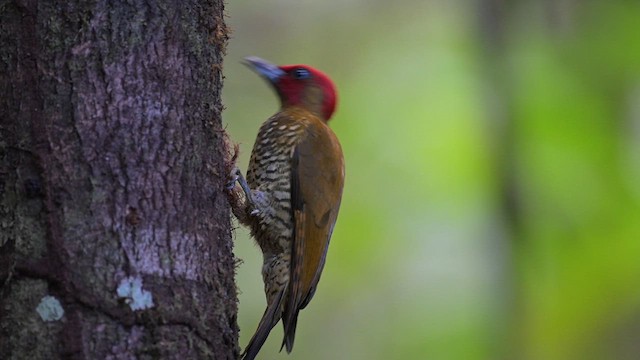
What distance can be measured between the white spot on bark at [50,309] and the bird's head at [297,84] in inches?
96.0

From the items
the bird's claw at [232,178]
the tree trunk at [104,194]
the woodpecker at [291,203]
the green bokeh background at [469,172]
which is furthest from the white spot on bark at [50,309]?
the green bokeh background at [469,172]

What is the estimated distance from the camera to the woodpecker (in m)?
4.29

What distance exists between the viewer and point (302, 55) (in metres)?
9.20

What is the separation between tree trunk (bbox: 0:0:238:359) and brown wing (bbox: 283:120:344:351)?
1.19m

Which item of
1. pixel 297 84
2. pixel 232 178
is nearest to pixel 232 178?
pixel 232 178

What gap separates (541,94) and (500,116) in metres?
0.36

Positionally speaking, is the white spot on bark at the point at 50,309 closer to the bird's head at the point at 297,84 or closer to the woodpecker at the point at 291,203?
the woodpecker at the point at 291,203

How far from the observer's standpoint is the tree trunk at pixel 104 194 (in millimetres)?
2740

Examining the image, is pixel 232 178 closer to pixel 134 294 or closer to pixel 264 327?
pixel 264 327

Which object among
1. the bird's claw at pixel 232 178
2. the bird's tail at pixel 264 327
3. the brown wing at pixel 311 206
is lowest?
the bird's tail at pixel 264 327

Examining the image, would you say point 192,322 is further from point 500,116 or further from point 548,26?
point 548,26

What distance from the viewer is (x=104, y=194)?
9.29 ft

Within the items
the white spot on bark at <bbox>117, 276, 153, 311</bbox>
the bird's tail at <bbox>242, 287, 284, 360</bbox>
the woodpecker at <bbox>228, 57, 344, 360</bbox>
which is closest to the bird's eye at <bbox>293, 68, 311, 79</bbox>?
the woodpecker at <bbox>228, 57, 344, 360</bbox>

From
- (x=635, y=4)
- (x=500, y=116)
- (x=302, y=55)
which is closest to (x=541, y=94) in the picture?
(x=500, y=116)
